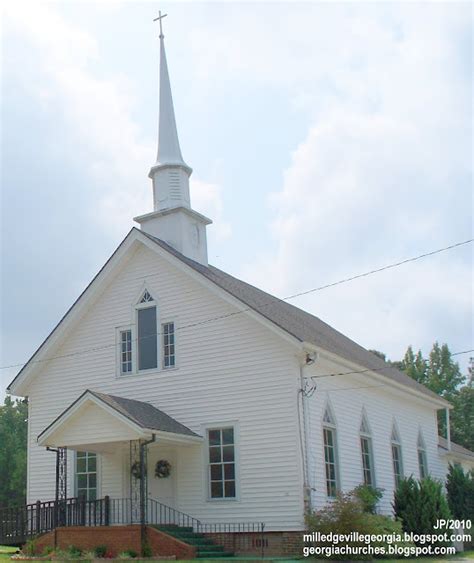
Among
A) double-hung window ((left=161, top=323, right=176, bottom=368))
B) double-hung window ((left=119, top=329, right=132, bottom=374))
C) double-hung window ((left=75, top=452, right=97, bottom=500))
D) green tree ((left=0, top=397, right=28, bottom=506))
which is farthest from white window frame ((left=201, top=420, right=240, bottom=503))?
green tree ((left=0, top=397, right=28, bottom=506))

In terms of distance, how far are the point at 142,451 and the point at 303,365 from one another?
4676 millimetres

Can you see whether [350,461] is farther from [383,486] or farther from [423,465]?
[423,465]

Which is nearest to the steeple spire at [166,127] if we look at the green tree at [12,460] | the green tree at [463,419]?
the green tree at [12,460]

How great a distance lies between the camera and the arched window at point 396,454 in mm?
26953

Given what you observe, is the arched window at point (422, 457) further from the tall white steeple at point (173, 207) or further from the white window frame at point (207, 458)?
the white window frame at point (207, 458)

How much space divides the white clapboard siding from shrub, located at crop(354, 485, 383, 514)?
264 cm

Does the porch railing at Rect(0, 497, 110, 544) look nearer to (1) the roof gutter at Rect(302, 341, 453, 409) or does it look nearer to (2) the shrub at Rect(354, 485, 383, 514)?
(2) the shrub at Rect(354, 485, 383, 514)

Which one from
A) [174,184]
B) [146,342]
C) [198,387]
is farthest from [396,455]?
[174,184]

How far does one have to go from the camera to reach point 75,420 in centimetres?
2069

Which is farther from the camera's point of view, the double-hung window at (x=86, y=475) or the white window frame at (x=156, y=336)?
the double-hung window at (x=86, y=475)

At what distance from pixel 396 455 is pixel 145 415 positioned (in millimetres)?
10668

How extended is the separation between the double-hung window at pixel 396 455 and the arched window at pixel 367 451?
2455 mm

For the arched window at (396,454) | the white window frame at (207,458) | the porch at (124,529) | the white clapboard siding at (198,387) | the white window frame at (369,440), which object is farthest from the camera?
the arched window at (396,454)

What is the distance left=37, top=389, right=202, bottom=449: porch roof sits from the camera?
19688 millimetres
